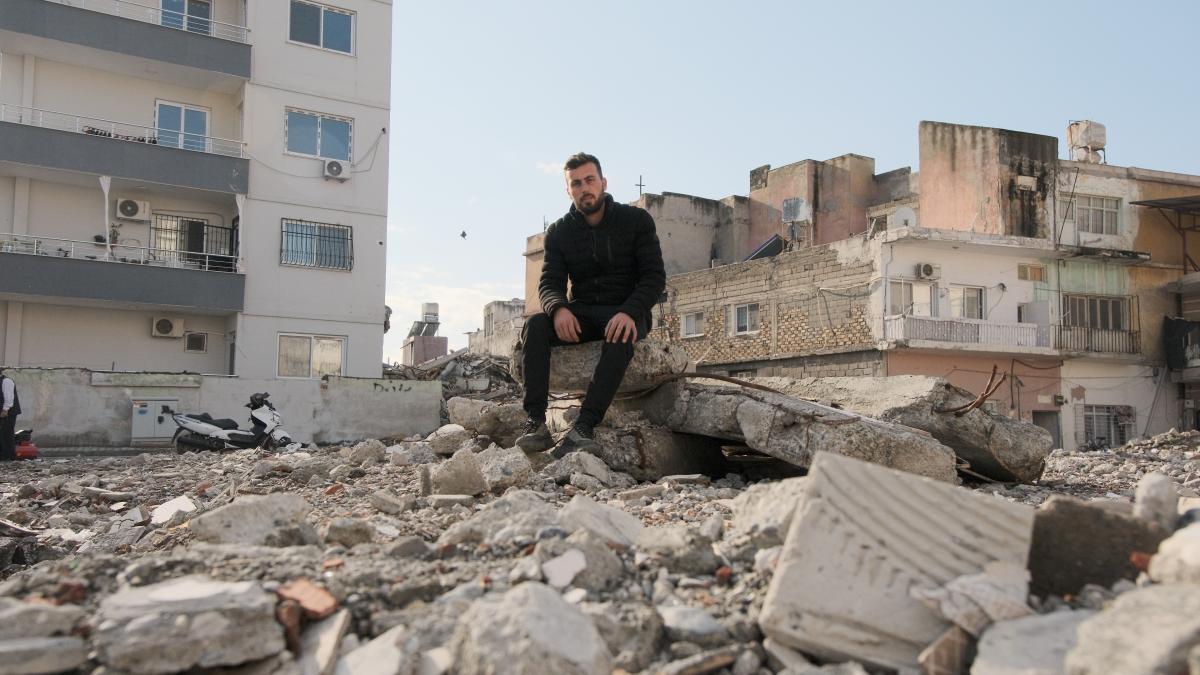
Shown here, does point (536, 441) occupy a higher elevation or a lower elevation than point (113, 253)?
lower

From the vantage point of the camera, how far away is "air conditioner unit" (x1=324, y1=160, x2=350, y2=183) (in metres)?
19.7

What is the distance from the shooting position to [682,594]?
101 inches

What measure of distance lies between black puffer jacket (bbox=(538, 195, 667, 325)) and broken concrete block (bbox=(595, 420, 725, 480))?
2.32 feet

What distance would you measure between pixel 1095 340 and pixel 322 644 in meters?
31.1

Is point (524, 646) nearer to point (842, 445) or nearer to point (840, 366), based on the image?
point (842, 445)

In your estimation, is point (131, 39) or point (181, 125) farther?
point (181, 125)

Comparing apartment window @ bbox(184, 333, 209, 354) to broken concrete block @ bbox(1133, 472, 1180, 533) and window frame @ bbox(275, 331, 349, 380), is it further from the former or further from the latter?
broken concrete block @ bbox(1133, 472, 1180, 533)

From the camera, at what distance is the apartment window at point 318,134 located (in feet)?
64.6

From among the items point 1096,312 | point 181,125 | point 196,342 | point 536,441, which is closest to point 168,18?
point 181,125

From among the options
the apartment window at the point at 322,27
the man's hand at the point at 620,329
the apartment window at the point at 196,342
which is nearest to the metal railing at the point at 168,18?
the apartment window at the point at 322,27

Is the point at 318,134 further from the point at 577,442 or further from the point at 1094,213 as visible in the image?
the point at 1094,213

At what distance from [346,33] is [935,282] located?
1767 cm

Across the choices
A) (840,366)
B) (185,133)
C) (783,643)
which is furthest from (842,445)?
(840,366)

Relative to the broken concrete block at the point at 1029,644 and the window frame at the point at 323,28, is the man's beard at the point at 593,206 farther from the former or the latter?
the window frame at the point at 323,28
